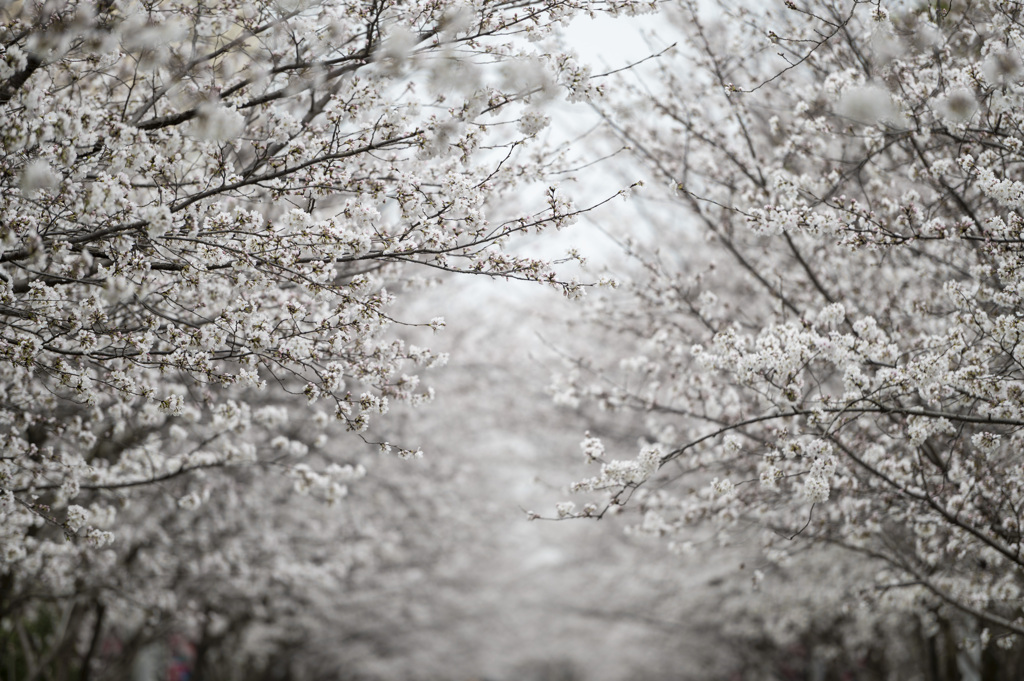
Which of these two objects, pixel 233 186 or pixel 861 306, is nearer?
pixel 233 186

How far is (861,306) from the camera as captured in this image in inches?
243

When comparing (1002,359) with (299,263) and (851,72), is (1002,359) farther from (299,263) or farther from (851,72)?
(299,263)

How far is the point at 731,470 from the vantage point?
654 cm

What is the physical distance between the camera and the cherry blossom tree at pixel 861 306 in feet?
14.2

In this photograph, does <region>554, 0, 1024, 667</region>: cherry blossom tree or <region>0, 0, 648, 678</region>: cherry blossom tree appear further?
<region>554, 0, 1024, 667</region>: cherry blossom tree

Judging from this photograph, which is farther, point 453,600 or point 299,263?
point 453,600

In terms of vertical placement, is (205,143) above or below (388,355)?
above

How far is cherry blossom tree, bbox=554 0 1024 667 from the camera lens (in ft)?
14.2

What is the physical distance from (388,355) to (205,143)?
5.47 ft

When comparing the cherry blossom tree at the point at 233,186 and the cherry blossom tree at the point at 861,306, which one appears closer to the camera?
the cherry blossom tree at the point at 233,186

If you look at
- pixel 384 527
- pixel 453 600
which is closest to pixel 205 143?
pixel 384 527

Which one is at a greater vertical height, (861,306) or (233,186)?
(861,306)

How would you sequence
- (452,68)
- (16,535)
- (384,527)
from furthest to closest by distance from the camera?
(384,527) → (16,535) → (452,68)

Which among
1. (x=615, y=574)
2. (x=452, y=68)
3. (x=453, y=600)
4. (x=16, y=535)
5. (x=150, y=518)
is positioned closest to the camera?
(x=452, y=68)
